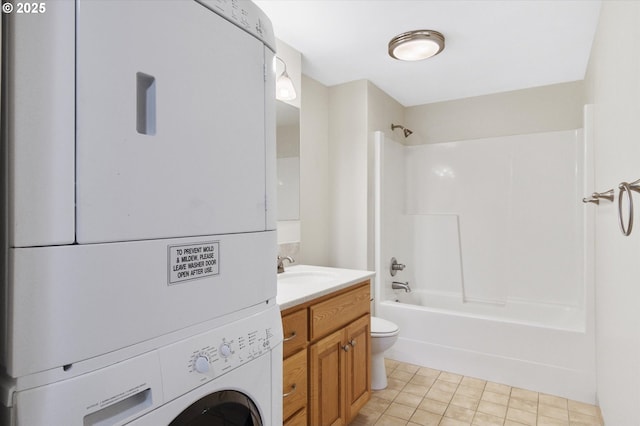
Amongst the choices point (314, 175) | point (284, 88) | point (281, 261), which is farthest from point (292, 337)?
point (314, 175)

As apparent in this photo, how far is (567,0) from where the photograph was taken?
1875 mm

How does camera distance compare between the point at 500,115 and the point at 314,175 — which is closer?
the point at 314,175

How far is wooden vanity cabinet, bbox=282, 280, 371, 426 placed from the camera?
1494mm

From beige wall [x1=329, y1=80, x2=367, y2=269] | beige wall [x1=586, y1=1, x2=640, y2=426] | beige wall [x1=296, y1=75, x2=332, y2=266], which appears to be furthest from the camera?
beige wall [x1=329, y1=80, x2=367, y2=269]

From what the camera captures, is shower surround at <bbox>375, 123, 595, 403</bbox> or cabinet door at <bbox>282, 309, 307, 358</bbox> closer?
cabinet door at <bbox>282, 309, 307, 358</bbox>

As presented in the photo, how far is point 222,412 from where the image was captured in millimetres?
879

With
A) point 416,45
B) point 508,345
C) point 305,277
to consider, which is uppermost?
point 416,45

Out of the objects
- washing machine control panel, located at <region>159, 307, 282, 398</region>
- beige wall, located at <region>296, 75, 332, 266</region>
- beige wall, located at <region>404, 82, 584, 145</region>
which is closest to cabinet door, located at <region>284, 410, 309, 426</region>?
washing machine control panel, located at <region>159, 307, 282, 398</region>

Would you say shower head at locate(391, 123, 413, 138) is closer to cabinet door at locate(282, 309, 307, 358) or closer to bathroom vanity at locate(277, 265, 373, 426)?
bathroom vanity at locate(277, 265, 373, 426)

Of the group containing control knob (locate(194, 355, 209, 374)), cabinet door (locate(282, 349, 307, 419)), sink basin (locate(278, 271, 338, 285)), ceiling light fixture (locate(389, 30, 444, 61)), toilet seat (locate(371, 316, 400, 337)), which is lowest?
toilet seat (locate(371, 316, 400, 337))

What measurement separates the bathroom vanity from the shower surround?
103 cm

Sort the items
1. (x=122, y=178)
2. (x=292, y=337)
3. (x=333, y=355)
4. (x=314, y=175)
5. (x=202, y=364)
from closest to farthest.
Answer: (x=122, y=178)
(x=202, y=364)
(x=292, y=337)
(x=333, y=355)
(x=314, y=175)

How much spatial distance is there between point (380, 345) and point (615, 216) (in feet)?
4.97

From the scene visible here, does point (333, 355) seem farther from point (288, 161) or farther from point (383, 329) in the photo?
point (288, 161)
